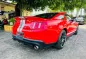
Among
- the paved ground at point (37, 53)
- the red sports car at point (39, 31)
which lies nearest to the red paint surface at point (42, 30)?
the red sports car at point (39, 31)

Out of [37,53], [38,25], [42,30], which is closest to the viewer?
[42,30]

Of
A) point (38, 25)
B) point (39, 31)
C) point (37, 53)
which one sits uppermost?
point (38, 25)

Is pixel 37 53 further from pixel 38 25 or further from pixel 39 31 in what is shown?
pixel 38 25

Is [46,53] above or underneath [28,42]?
underneath

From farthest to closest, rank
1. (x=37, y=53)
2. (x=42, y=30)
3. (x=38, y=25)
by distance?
(x=37, y=53) → (x=38, y=25) → (x=42, y=30)

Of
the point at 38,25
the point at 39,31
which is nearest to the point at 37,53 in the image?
the point at 39,31

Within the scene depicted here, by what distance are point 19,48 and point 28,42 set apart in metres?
0.90

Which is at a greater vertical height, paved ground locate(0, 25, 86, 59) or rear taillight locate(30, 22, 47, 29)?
rear taillight locate(30, 22, 47, 29)

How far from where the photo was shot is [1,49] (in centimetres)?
563

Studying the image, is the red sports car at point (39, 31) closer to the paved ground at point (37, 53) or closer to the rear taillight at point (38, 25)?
the rear taillight at point (38, 25)

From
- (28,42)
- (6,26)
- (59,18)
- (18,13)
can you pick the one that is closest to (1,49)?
(28,42)

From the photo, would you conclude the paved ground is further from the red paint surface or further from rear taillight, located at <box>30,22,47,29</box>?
rear taillight, located at <box>30,22,47,29</box>

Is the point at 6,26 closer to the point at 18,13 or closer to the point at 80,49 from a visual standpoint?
the point at 18,13

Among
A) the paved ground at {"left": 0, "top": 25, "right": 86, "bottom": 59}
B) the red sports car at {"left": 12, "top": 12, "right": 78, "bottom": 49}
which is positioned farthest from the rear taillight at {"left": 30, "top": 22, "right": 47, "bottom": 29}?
the paved ground at {"left": 0, "top": 25, "right": 86, "bottom": 59}
